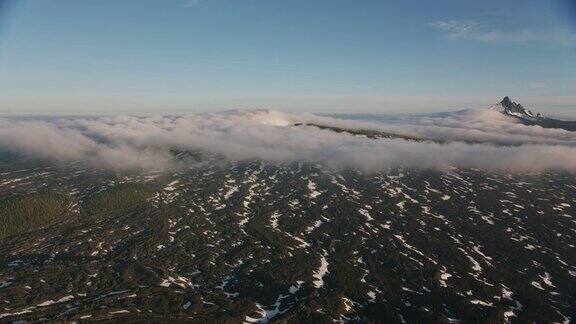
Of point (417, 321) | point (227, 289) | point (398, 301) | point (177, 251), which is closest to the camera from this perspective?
point (417, 321)

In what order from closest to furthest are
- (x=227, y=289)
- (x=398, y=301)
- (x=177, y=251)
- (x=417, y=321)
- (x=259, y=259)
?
(x=417, y=321) → (x=398, y=301) → (x=227, y=289) → (x=259, y=259) → (x=177, y=251)

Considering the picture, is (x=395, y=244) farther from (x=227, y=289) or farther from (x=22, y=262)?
(x=22, y=262)

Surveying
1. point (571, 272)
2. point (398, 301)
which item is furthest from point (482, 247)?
point (398, 301)

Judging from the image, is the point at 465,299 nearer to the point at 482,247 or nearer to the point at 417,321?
the point at 417,321

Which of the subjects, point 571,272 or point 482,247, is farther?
point 482,247

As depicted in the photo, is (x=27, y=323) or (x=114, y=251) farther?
(x=114, y=251)

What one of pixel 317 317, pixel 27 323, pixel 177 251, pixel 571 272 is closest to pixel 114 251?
pixel 177 251

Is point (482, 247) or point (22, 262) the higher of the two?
point (482, 247)

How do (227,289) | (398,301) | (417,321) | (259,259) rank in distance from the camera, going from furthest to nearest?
(259,259) → (227,289) → (398,301) → (417,321)

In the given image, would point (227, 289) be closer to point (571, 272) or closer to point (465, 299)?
point (465, 299)
